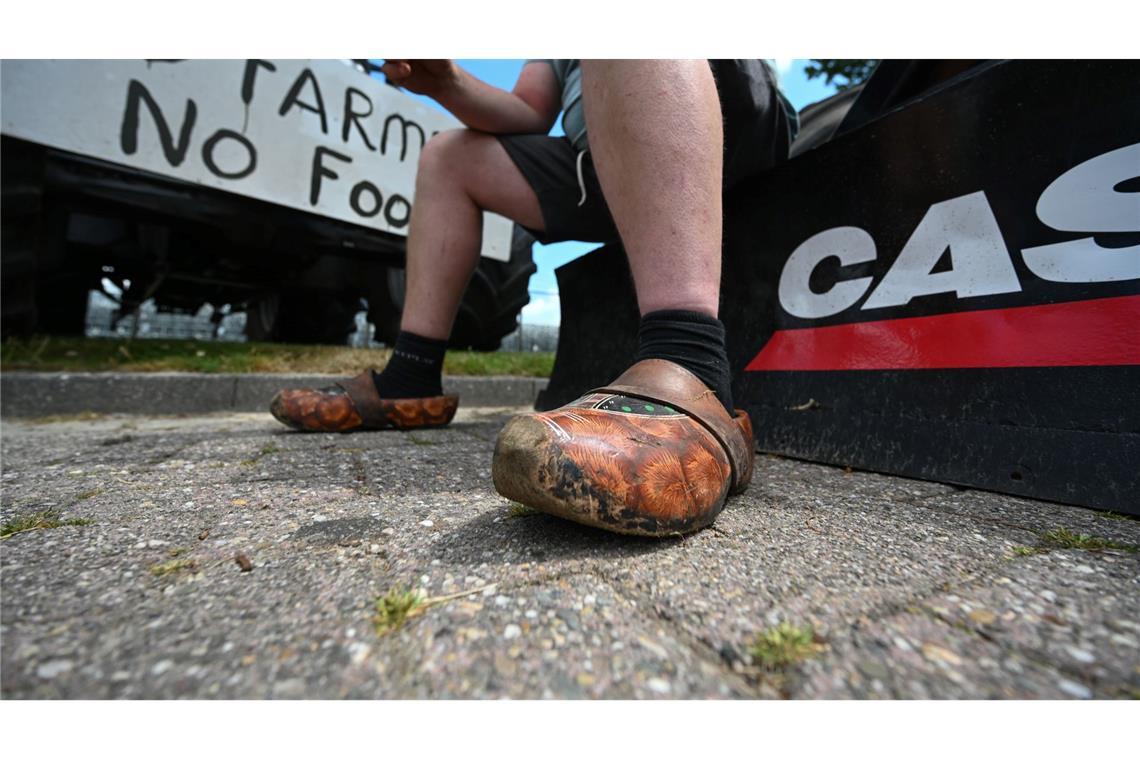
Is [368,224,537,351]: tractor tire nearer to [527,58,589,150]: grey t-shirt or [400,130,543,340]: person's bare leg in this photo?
[400,130,543,340]: person's bare leg

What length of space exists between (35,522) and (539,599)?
739 millimetres

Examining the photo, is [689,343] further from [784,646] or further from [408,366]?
[408,366]

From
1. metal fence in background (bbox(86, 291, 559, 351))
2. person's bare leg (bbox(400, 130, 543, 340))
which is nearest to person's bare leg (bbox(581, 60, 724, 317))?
person's bare leg (bbox(400, 130, 543, 340))

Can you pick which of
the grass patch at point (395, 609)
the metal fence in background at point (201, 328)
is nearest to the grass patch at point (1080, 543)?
the grass patch at point (395, 609)

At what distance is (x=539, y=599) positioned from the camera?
0.50 m

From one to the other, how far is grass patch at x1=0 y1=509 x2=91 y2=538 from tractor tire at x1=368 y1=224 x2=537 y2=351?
8.21ft

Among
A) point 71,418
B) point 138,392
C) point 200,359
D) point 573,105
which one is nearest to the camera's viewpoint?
point 573,105

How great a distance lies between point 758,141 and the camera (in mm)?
1377

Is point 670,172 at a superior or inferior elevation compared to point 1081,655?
superior

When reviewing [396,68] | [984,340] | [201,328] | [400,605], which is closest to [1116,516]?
[984,340]

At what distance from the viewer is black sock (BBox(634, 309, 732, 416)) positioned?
0.84 metres

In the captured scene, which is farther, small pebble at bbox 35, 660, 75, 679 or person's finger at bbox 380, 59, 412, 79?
person's finger at bbox 380, 59, 412, 79

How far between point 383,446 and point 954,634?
49.7 inches

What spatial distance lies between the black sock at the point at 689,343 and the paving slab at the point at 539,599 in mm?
233
